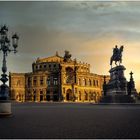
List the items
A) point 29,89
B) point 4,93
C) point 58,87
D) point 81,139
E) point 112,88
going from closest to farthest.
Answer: point 81,139
point 4,93
point 112,88
point 58,87
point 29,89

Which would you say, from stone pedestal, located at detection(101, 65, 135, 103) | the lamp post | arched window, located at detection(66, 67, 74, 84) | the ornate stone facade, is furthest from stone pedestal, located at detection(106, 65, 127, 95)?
arched window, located at detection(66, 67, 74, 84)

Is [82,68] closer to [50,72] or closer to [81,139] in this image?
[50,72]

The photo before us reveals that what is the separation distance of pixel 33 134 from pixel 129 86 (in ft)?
165

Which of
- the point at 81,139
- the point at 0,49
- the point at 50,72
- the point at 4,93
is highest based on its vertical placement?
the point at 50,72

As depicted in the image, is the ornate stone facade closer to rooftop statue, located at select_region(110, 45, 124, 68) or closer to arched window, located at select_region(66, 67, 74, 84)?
arched window, located at select_region(66, 67, 74, 84)

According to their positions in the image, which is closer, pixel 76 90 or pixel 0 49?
pixel 0 49

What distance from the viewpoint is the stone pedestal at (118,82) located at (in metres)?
57.3

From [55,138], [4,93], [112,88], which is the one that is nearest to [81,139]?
[55,138]

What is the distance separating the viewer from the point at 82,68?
149875 millimetres

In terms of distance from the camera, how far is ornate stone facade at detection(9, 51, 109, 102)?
432 feet

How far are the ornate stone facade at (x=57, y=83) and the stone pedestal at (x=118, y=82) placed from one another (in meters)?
65.3

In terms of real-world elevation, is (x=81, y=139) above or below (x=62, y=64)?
below

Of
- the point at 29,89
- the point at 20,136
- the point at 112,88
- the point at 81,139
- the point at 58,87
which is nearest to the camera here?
the point at 81,139

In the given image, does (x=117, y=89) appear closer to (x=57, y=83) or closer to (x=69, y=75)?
(x=57, y=83)
